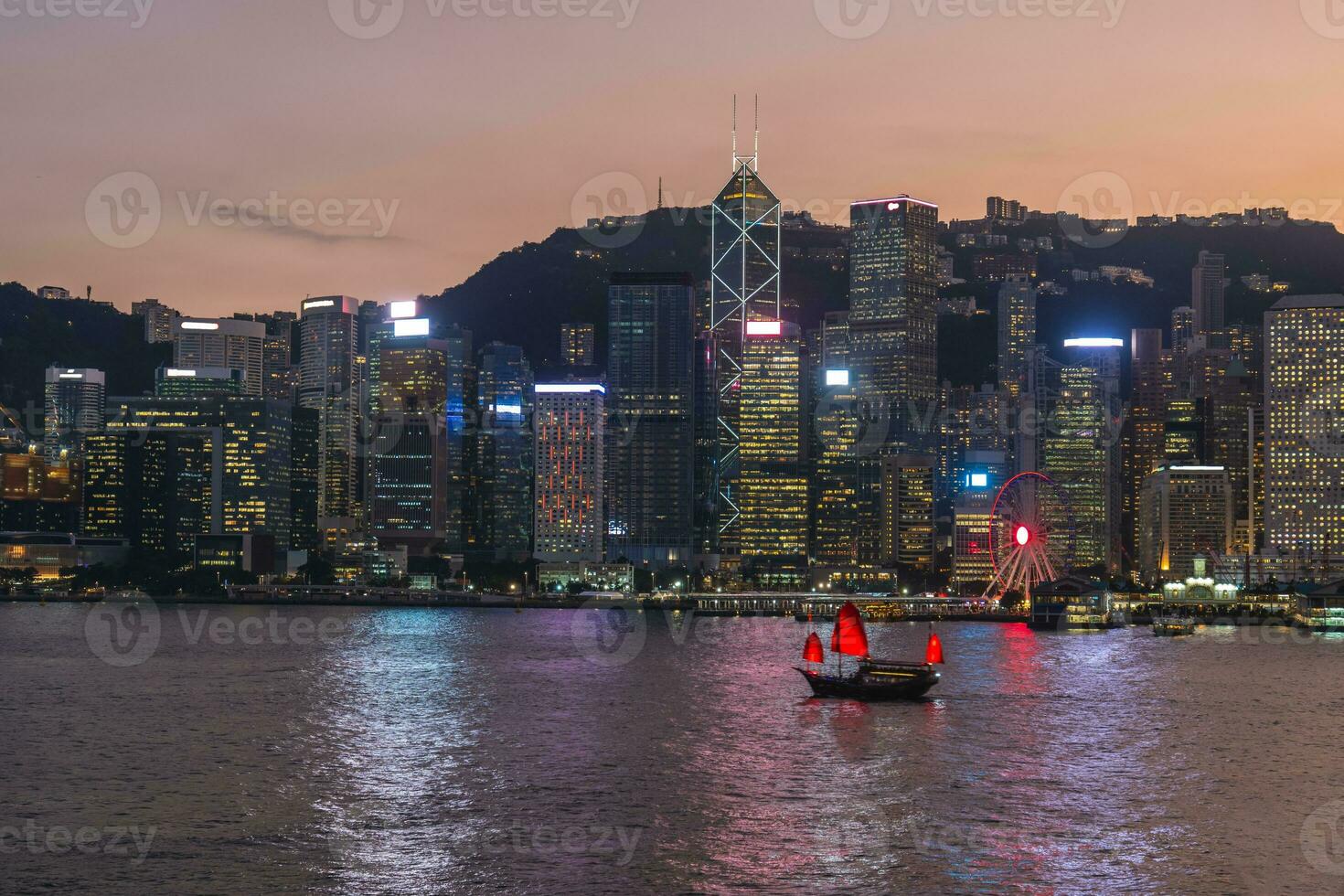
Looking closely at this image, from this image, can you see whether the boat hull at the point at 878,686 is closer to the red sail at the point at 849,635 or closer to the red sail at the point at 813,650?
the red sail at the point at 849,635

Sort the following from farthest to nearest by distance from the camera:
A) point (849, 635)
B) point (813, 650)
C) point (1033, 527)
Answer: point (1033, 527) → point (813, 650) → point (849, 635)

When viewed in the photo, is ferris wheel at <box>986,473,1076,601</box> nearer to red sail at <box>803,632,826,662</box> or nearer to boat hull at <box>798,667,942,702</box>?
red sail at <box>803,632,826,662</box>

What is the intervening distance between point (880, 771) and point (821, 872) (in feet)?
55.0

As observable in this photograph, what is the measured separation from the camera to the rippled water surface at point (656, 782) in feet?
142

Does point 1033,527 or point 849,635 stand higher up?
point 1033,527

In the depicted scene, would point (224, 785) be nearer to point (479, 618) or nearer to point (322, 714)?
point (322, 714)

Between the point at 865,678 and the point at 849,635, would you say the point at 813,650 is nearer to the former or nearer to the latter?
the point at 849,635

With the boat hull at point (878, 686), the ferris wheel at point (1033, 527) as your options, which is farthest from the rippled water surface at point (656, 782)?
the ferris wheel at point (1033, 527)

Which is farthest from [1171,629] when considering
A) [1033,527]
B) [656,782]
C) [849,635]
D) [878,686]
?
[656,782]

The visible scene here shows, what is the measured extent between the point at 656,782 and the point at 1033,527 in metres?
116

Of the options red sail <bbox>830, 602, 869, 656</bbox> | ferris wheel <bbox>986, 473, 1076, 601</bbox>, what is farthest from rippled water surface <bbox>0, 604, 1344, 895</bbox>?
ferris wheel <bbox>986, 473, 1076, 601</bbox>

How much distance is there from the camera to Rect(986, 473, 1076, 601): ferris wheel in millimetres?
165875

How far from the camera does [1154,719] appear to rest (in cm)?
7850

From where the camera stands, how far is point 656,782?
57.3 meters
